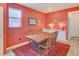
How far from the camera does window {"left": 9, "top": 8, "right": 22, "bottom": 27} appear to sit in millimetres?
1938

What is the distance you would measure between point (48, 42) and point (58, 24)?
400mm

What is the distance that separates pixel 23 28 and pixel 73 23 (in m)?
0.97

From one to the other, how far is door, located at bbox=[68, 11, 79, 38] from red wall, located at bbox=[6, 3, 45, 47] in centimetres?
53

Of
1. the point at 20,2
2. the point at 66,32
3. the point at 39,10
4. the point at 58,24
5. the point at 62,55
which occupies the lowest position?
the point at 62,55

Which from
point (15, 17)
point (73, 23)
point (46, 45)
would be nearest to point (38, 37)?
point (46, 45)

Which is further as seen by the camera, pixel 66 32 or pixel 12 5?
pixel 66 32

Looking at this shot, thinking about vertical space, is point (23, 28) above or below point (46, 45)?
above

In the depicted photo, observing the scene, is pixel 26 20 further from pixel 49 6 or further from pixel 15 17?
pixel 49 6

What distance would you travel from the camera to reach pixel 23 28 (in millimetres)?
2016

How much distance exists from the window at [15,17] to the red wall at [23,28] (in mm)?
61

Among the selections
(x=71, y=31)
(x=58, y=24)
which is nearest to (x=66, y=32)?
(x=71, y=31)

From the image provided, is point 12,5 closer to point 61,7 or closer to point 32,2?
point 32,2

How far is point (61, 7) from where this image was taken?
6.48ft

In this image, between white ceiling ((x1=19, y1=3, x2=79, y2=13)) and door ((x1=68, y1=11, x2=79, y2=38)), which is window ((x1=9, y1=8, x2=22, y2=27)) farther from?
door ((x1=68, y1=11, x2=79, y2=38))
